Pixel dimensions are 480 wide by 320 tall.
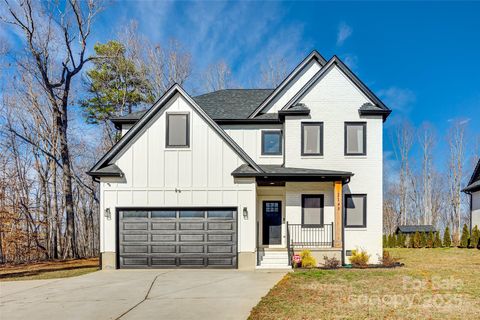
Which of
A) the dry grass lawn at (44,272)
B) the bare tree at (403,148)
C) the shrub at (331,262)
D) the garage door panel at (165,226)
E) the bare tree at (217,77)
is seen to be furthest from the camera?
the bare tree at (403,148)

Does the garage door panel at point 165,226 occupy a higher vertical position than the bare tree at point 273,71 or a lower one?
lower

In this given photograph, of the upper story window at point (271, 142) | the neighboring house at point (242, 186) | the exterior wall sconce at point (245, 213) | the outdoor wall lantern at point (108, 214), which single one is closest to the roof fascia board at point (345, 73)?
the neighboring house at point (242, 186)

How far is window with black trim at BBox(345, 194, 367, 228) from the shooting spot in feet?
43.1

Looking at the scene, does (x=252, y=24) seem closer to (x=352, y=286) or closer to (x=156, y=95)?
(x=156, y=95)

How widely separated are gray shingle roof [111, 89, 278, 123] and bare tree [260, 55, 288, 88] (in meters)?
11.4

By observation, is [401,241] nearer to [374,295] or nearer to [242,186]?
[242,186]

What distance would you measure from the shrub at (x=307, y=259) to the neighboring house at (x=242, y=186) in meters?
0.27

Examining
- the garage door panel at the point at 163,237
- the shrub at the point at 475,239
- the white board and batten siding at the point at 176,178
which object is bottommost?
the shrub at the point at 475,239

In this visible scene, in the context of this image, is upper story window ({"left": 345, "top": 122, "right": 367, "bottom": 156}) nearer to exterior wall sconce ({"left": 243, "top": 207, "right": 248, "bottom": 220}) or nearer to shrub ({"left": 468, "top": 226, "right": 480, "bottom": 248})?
exterior wall sconce ({"left": 243, "top": 207, "right": 248, "bottom": 220})

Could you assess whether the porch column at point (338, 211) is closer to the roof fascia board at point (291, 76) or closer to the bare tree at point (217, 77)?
the roof fascia board at point (291, 76)

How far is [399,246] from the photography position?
21.7m

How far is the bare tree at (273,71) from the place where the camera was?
93.6 ft

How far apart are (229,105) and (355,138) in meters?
6.22

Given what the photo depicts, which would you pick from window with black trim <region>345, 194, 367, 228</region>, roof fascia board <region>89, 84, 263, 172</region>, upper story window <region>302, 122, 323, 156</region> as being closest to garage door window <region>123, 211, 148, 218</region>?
roof fascia board <region>89, 84, 263, 172</region>
